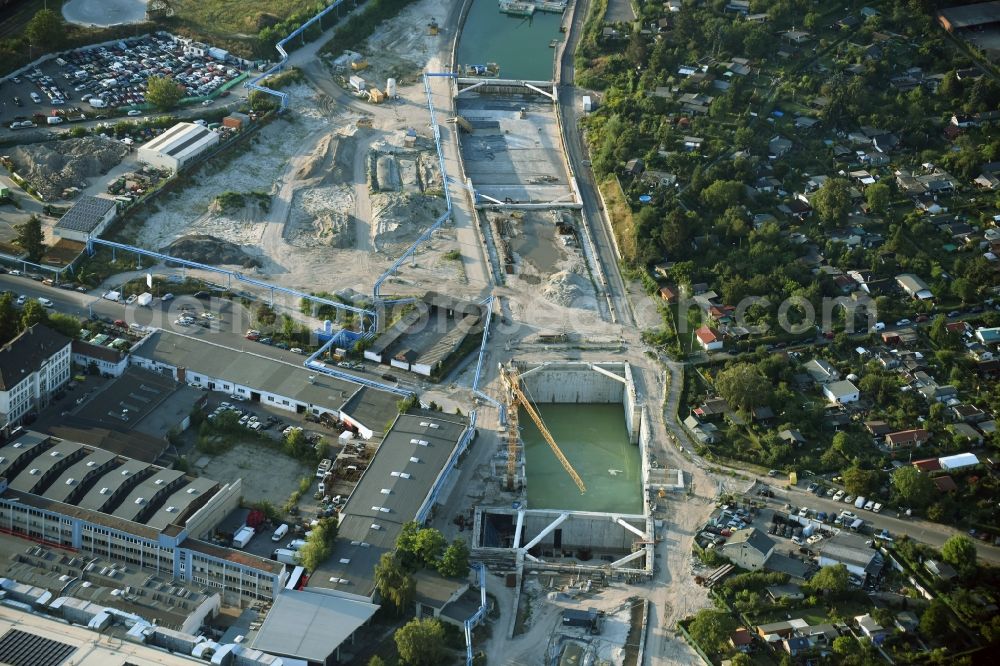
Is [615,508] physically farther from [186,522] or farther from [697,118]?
[697,118]

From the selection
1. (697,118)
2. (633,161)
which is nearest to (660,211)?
(633,161)

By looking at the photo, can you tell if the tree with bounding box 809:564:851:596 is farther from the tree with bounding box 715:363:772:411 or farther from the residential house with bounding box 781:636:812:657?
the tree with bounding box 715:363:772:411

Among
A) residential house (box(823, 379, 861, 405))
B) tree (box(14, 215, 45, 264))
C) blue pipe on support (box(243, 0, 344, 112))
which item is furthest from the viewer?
blue pipe on support (box(243, 0, 344, 112))

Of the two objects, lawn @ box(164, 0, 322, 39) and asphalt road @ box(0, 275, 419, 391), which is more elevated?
lawn @ box(164, 0, 322, 39)

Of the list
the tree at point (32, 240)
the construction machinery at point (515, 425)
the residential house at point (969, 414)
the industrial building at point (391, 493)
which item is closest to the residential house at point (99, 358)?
the tree at point (32, 240)

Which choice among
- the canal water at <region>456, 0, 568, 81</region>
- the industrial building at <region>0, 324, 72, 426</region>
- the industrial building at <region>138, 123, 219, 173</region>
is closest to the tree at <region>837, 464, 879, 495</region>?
the industrial building at <region>0, 324, 72, 426</region>

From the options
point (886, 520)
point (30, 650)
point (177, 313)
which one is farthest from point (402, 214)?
point (30, 650)

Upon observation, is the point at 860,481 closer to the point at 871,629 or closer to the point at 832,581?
the point at 832,581
